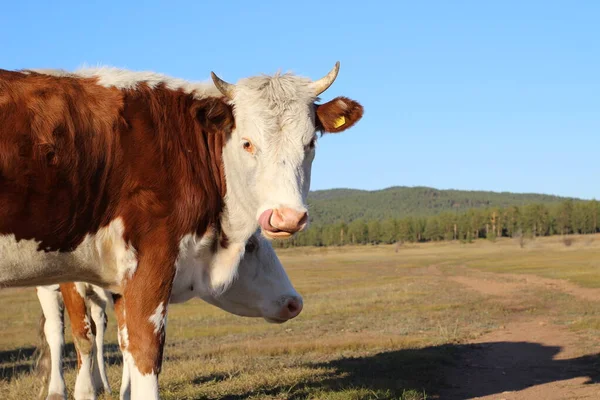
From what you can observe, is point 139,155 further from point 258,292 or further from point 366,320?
point 366,320

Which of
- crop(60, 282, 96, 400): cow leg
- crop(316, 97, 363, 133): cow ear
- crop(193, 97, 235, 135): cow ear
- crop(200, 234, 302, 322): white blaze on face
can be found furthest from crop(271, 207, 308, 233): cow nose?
crop(60, 282, 96, 400): cow leg

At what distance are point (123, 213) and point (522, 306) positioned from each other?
22.4 metres

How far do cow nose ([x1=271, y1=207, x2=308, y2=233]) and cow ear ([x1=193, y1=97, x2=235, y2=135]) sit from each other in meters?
1.13

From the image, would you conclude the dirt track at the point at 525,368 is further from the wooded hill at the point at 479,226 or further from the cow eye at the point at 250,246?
the wooded hill at the point at 479,226

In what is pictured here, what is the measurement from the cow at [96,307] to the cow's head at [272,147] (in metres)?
2.48

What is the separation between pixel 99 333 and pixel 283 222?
5.38 meters

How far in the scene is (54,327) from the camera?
930cm

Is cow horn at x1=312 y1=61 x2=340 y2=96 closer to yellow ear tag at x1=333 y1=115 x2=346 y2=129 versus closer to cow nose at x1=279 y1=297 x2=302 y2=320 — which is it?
yellow ear tag at x1=333 y1=115 x2=346 y2=129

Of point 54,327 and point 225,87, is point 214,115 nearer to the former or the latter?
point 225,87

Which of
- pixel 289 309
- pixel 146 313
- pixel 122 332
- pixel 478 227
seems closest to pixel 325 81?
pixel 146 313

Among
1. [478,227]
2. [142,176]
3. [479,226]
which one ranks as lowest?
[142,176]

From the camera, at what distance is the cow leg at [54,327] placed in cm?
867

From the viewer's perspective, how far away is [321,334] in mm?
19641

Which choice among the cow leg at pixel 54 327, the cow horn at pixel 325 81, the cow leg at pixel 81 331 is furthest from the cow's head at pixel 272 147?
the cow leg at pixel 54 327
